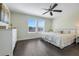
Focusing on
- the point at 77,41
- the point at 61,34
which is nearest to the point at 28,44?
the point at 61,34

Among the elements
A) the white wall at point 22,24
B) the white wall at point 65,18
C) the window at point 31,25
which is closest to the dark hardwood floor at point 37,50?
the white wall at point 22,24

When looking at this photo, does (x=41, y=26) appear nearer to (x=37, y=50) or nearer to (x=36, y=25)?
(x=36, y=25)

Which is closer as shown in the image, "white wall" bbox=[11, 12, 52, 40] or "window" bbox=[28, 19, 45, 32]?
"white wall" bbox=[11, 12, 52, 40]

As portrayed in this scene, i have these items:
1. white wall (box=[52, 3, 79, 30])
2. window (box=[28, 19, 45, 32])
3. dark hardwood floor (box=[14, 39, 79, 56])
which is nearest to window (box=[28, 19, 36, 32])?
window (box=[28, 19, 45, 32])

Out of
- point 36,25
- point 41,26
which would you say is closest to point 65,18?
point 41,26

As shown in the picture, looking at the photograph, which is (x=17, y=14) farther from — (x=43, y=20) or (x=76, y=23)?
(x=76, y=23)

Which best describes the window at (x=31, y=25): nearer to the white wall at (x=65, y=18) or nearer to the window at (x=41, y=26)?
the window at (x=41, y=26)

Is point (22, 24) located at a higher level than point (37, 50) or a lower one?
higher

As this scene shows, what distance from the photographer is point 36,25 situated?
256 centimetres

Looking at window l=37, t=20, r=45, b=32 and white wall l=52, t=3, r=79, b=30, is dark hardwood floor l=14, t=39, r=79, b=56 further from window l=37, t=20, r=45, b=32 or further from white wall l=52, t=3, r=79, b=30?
white wall l=52, t=3, r=79, b=30

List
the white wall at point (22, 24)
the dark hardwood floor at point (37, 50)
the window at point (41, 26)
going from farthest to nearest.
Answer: the window at point (41, 26)
the dark hardwood floor at point (37, 50)
the white wall at point (22, 24)

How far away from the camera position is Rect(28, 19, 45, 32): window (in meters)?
2.50

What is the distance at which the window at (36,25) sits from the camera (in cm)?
→ 250

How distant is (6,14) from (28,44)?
4.85 ft
